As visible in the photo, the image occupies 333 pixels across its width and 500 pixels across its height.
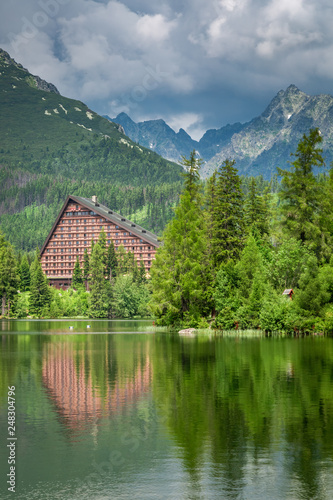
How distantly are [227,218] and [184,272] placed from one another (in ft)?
31.1

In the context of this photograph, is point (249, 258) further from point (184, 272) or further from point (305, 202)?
point (305, 202)

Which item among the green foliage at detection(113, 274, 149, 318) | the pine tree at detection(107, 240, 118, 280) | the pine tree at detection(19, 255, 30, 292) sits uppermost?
the pine tree at detection(107, 240, 118, 280)

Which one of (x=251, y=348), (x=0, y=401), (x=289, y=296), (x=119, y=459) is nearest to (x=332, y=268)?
(x=289, y=296)

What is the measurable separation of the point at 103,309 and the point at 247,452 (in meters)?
150

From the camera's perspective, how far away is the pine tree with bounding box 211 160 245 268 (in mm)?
82750

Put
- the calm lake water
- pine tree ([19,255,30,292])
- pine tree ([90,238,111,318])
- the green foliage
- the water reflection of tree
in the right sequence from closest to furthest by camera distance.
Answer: the calm lake water < the water reflection of tree < the green foliage < pine tree ([90,238,111,318]) < pine tree ([19,255,30,292])

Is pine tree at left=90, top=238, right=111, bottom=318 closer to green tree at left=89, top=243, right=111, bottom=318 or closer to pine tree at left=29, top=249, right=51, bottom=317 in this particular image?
green tree at left=89, top=243, right=111, bottom=318

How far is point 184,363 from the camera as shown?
116 feet

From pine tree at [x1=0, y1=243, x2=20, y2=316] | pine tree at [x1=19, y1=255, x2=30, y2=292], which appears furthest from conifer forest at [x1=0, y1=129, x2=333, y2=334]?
pine tree at [x1=19, y1=255, x2=30, y2=292]

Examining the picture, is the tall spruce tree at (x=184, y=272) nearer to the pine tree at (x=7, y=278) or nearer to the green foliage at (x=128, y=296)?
the green foliage at (x=128, y=296)

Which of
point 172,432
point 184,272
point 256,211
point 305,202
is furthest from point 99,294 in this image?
point 172,432

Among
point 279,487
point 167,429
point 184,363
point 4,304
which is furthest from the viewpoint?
point 4,304

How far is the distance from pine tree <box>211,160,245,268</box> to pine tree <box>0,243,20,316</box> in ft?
248

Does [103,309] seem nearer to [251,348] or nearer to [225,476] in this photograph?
[251,348]
